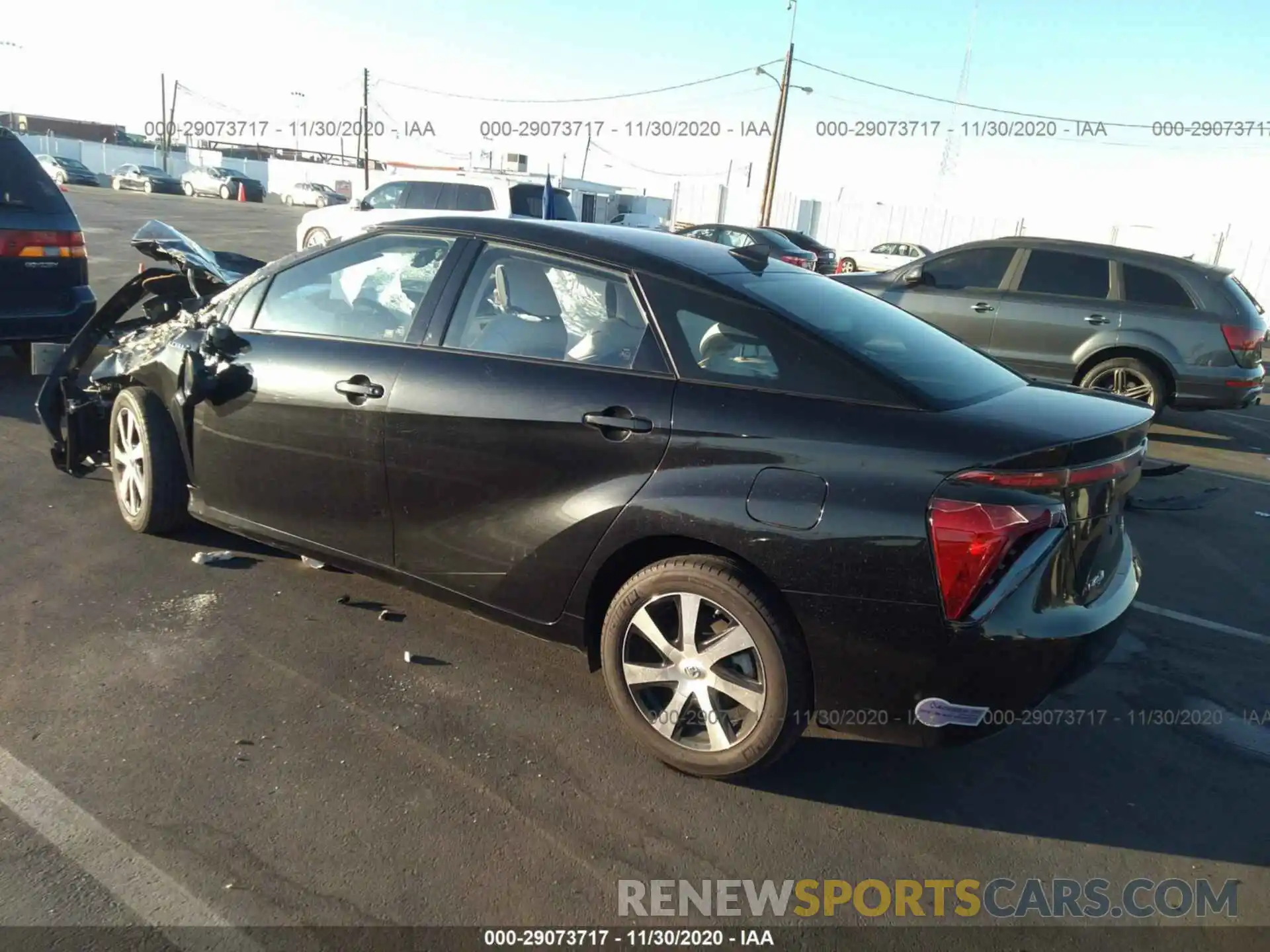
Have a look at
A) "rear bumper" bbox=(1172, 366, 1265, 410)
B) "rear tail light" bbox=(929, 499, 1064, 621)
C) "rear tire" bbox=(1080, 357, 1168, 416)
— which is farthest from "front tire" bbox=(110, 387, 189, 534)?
"rear bumper" bbox=(1172, 366, 1265, 410)

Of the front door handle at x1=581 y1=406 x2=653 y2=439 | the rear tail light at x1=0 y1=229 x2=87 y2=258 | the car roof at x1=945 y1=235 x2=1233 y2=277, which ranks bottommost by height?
the rear tail light at x1=0 y1=229 x2=87 y2=258

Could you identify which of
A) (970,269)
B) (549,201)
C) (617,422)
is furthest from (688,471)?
(549,201)

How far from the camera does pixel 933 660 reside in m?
2.62

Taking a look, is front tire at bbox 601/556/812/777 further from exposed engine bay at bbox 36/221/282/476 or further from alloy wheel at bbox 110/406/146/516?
alloy wheel at bbox 110/406/146/516

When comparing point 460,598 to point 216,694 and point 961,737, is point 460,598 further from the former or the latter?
point 961,737

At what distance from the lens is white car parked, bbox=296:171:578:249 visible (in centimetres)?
1623

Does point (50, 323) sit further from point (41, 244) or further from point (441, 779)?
point (441, 779)

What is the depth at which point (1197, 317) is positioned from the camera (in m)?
8.48

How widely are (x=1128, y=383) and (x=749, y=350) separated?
722cm

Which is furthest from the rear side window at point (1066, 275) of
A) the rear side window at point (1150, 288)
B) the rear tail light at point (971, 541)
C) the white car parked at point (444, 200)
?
the white car parked at point (444, 200)

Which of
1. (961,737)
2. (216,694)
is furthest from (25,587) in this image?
(961,737)

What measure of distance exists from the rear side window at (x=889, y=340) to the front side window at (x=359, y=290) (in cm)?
129

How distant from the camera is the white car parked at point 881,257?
98.1ft

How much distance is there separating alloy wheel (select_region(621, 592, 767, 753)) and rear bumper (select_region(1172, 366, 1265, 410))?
24.4ft
